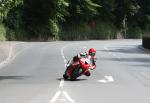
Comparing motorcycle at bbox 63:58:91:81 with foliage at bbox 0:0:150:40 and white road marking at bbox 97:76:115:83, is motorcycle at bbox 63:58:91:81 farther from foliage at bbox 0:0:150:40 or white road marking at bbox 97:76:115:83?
foliage at bbox 0:0:150:40

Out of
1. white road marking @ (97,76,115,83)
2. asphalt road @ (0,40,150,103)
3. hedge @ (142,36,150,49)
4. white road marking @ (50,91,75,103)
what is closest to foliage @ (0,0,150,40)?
hedge @ (142,36,150,49)

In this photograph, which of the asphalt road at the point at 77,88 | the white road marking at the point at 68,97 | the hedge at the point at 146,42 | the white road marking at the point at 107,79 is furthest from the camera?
the hedge at the point at 146,42

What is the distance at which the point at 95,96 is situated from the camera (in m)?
17.0

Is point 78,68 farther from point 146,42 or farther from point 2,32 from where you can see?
point 2,32

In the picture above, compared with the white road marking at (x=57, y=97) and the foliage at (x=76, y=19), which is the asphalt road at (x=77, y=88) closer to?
the white road marking at (x=57, y=97)

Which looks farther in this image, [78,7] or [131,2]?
[131,2]

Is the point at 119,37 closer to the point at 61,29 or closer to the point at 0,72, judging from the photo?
the point at 61,29

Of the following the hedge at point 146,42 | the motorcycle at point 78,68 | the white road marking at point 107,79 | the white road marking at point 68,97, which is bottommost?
the hedge at point 146,42

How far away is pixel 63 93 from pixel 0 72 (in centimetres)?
1092

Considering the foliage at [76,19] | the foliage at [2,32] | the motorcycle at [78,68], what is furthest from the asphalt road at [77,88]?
the foliage at [2,32]

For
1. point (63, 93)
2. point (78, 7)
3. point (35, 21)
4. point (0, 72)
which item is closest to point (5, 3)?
Result: point (0, 72)

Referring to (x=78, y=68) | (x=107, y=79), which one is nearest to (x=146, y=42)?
(x=107, y=79)

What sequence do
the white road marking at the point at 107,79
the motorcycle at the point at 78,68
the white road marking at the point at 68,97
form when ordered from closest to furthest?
the white road marking at the point at 68,97 → the motorcycle at the point at 78,68 → the white road marking at the point at 107,79

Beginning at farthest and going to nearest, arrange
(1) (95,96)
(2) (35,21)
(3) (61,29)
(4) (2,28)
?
(3) (61,29)
(2) (35,21)
(4) (2,28)
(1) (95,96)
